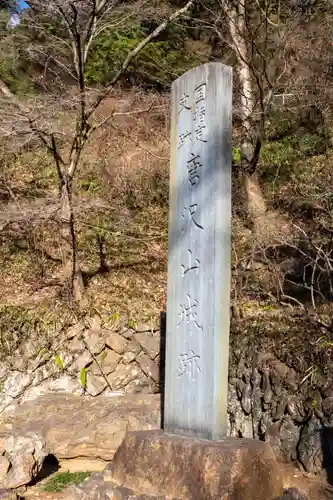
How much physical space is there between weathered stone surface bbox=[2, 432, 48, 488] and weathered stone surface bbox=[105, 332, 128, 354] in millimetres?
1967

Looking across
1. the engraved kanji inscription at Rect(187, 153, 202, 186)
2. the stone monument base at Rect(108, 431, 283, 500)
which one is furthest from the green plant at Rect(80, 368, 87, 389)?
the engraved kanji inscription at Rect(187, 153, 202, 186)

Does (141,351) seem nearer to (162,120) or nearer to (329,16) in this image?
(162,120)

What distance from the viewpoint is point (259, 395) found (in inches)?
210

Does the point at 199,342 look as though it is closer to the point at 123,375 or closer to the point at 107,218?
the point at 123,375

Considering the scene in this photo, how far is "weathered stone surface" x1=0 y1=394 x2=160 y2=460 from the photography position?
530cm

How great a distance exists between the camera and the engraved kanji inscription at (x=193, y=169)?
159 inches

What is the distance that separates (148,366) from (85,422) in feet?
4.39

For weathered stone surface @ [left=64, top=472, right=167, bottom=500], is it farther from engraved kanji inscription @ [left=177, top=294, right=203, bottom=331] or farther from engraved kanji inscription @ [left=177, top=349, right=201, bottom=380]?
engraved kanji inscription @ [left=177, top=294, right=203, bottom=331]

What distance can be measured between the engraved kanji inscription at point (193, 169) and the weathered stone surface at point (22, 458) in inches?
111

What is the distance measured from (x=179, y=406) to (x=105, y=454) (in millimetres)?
1866

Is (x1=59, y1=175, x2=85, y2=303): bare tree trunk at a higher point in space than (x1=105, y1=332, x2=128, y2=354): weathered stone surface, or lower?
higher

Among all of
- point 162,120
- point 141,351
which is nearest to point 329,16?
point 162,120

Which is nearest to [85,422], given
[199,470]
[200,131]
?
[199,470]

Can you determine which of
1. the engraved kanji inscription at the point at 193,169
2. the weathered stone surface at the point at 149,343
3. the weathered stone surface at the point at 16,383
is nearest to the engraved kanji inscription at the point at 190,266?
the engraved kanji inscription at the point at 193,169
